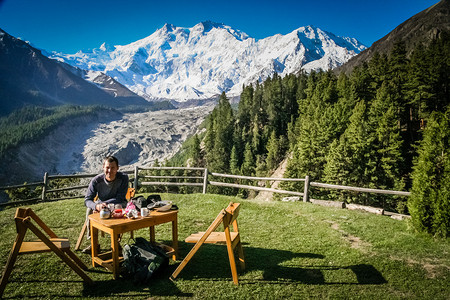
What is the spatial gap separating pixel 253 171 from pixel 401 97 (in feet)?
113

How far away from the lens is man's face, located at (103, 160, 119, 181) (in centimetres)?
505

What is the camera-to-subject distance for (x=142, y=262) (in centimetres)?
445

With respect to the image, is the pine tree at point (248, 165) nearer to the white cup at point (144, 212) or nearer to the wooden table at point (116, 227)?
the wooden table at point (116, 227)

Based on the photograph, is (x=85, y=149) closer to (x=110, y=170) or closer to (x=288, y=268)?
(x=110, y=170)

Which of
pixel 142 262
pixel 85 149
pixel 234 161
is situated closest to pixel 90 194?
pixel 142 262

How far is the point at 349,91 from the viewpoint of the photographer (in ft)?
145

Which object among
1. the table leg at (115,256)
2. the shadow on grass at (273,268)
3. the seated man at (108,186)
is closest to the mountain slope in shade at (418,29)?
the shadow on grass at (273,268)

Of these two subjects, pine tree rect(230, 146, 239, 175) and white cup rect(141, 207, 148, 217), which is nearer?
white cup rect(141, 207, 148, 217)

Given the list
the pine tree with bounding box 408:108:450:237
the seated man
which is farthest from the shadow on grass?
the pine tree with bounding box 408:108:450:237

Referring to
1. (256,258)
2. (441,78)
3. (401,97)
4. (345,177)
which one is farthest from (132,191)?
(441,78)

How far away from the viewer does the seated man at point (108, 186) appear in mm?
5078

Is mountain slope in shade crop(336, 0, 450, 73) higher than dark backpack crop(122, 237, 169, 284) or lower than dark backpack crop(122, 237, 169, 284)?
higher

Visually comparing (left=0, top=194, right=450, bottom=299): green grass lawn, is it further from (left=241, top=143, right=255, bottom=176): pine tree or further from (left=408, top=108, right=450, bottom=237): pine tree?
(left=241, top=143, right=255, bottom=176): pine tree

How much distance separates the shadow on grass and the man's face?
2.13m
